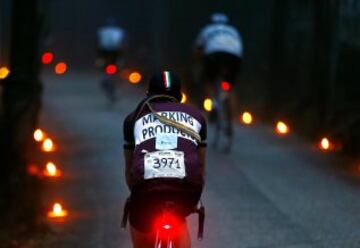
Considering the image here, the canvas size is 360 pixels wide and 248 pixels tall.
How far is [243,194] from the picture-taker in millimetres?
10328

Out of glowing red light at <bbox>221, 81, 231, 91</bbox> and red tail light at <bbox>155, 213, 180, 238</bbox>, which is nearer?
red tail light at <bbox>155, 213, 180, 238</bbox>

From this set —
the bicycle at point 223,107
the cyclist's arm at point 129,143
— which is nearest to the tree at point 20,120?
the bicycle at point 223,107

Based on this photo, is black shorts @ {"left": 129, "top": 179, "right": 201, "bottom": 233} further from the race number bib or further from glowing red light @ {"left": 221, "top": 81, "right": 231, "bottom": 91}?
glowing red light @ {"left": 221, "top": 81, "right": 231, "bottom": 91}

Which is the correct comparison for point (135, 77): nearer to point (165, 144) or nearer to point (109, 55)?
point (109, 55)

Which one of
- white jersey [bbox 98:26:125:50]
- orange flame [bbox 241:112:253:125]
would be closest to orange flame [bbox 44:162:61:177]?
orange flame [bbox 241:112:253:125]

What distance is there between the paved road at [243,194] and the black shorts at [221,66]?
1.13 m

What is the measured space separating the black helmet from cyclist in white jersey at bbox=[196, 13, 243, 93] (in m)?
6.87

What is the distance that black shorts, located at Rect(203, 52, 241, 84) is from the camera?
12.6 m

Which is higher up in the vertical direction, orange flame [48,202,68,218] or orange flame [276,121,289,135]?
orange flame [276,121,289,135]

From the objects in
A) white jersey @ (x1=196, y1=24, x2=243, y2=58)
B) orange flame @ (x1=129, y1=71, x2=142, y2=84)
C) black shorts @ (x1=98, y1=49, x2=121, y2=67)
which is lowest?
white jersey @ (x1=196, y1=24, x2=243, y2=58)

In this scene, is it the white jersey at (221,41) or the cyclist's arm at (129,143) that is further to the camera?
the white jersey at (221,41)

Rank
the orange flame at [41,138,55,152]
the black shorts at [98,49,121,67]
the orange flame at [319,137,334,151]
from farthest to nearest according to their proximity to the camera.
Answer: the black shorts at [98,49,121,67] < the orange flame at [41,138,55,152] < the orange flame at [319,137,334,151]

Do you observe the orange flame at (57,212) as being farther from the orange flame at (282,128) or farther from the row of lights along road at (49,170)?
the orange flame at (282,128)

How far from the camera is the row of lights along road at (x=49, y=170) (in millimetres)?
9758
